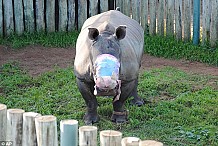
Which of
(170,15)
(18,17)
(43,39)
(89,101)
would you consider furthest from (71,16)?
(89,101)

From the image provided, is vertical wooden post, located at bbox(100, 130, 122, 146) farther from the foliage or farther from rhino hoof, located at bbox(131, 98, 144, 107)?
the foliage

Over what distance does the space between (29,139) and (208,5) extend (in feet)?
22.8

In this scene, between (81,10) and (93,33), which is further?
(81,10)

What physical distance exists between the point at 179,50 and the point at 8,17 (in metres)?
3.68

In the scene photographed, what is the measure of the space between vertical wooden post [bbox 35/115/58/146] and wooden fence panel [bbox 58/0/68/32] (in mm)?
7374

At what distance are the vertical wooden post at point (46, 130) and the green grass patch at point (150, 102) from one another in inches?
88.4

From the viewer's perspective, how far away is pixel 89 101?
21.0 ft

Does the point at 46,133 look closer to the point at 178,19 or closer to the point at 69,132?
the point at 69,132

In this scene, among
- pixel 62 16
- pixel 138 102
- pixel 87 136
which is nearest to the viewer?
pixel 87 136

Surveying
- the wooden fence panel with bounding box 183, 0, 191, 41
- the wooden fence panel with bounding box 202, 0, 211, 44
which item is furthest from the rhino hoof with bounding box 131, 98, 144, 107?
the wooden fence panel with bounding box 183, 0, 191, 41

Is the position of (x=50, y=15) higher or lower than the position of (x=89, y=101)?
higher

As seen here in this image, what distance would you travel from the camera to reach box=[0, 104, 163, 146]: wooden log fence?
3.58m

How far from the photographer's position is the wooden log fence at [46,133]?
Answer: 358 centimetres

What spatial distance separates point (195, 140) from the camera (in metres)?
5.81
